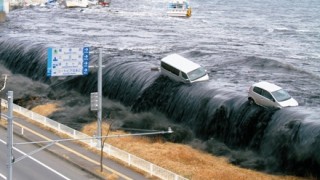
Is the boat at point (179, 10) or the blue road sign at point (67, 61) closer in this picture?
the blue road sign at point (67, 61)

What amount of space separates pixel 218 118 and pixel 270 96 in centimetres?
478

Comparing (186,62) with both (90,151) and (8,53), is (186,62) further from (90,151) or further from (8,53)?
(8,53)

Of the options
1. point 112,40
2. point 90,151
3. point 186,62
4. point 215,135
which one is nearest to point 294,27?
point 112,40

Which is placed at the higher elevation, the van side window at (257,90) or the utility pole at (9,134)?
the utility pole at (9,134)

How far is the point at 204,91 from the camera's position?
1967 inches

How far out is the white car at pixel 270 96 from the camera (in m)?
43.0

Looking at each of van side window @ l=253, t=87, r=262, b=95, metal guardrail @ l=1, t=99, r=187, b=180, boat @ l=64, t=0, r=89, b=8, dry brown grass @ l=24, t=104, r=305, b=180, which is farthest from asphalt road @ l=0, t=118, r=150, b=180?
boat @ l=64, t=0, r=89, b=8

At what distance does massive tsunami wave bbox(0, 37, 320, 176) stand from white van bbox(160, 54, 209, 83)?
0.79 m

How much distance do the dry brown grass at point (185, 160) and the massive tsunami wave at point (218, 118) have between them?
135 centimetres

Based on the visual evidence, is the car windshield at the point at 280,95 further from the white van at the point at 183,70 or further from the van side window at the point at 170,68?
the van side window at the point at 170,68

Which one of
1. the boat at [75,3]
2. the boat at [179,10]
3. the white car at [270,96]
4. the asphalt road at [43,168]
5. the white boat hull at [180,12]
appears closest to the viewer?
the asphalt road at [43,168]

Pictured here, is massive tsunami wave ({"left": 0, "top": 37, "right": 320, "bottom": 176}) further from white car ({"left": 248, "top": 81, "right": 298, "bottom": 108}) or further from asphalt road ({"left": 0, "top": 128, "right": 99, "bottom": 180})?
asphalt road ({"left": 0, "top": 128, "right": 99, "bottom": 180})

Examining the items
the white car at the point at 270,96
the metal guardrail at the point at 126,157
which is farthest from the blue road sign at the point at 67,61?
the white car at the point at 270,96

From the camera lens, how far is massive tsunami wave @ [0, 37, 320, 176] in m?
39.1
